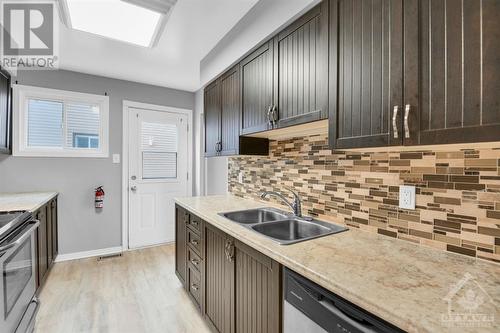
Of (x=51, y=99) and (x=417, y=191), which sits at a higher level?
(x=51, y=99)

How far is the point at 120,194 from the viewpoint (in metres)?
3.51

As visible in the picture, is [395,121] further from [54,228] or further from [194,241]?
[54,228]

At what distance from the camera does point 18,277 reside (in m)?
1.58

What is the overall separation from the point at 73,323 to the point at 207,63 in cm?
264

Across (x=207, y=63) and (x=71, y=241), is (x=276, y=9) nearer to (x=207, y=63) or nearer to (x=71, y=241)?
(x=207, y=63)

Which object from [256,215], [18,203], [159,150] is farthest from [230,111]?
[18,203]

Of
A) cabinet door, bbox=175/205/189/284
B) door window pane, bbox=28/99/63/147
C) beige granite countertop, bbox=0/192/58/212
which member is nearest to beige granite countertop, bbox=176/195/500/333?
cabinet door, bbox=175/205/189/284

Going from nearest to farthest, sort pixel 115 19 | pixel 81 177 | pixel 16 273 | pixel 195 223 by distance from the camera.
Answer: pixel 16 273 < pixel 115 19 < pixel 195 223 < pixel 81 177

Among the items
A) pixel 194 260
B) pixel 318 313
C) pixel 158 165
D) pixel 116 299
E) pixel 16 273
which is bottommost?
pixel 116 299

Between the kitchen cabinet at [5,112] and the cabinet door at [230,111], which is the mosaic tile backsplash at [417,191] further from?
the kitchen cabinet at [5,112]

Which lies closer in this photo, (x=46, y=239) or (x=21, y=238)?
(x=21, y=238)

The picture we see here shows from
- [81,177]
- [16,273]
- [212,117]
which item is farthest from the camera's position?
[81,177]

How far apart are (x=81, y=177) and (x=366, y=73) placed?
3.51 m

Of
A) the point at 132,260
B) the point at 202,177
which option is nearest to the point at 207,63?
the point at 202,177
